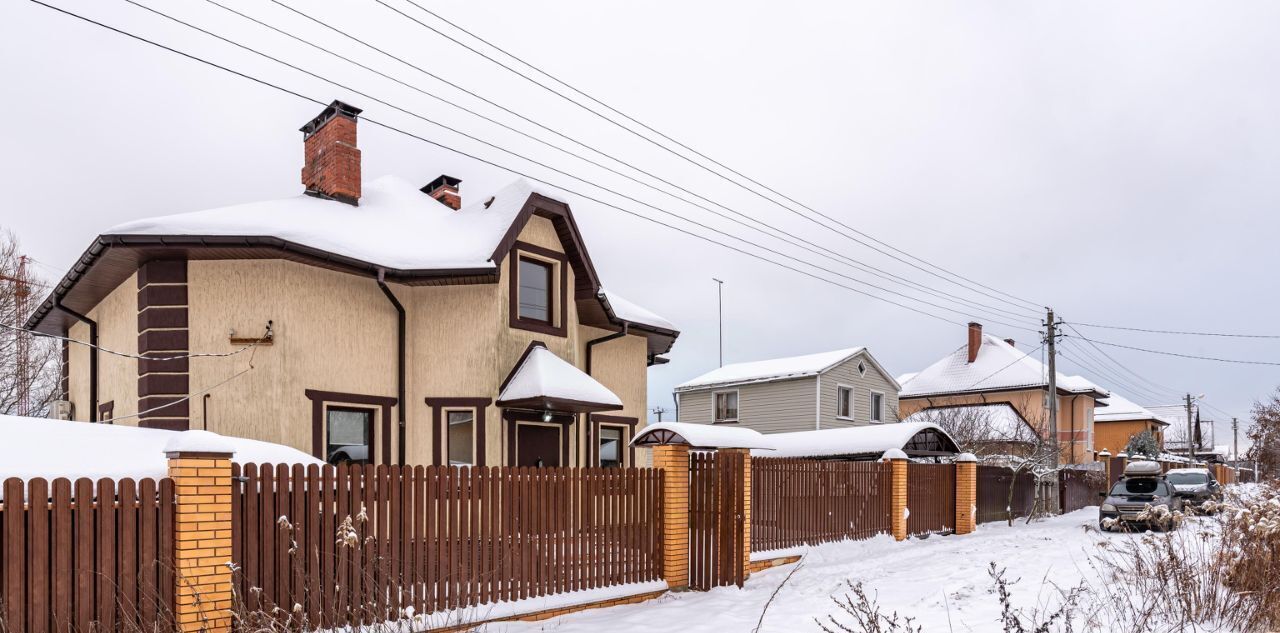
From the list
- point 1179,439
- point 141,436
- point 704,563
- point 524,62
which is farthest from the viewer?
point 1179,439

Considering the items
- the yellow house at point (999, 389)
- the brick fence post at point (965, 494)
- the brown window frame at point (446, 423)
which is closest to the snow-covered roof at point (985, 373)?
the yellow house at point (999, 389)

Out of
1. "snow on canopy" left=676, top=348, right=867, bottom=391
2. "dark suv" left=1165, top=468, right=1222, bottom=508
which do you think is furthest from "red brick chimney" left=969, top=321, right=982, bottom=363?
"dark suv" left=1165, top=468, right=1222, bottom=508

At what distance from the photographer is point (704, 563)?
10.0 metres

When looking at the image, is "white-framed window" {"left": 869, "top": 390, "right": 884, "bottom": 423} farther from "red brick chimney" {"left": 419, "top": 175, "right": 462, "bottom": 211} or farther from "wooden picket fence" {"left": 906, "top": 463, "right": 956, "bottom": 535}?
"red brick chimney" {"left": 419, "top": 175, "right": 462, "bottom": 211}

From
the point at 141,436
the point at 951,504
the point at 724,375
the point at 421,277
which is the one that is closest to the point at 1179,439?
the point at 724,375

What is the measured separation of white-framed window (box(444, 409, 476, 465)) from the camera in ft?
46.9

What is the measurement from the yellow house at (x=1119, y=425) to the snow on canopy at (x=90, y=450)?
→ 57534 millimetres

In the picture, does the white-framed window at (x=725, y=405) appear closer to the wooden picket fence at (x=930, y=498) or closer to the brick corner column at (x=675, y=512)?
the wooden picket fence at (x=930, y=498)

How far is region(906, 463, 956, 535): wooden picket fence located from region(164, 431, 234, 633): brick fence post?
13.4 metres

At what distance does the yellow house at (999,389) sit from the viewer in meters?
39.7

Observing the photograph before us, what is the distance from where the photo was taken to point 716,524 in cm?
1003

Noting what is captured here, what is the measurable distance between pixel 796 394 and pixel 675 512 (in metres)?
22.5

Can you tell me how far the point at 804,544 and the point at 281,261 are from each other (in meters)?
9.75

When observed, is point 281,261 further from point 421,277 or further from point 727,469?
point 727,469
